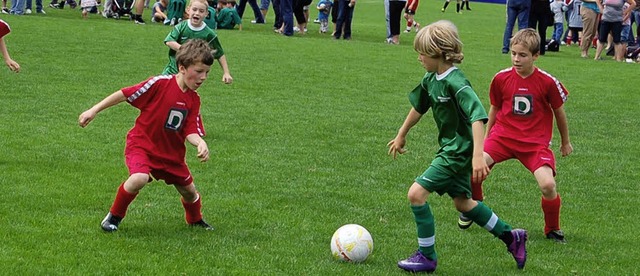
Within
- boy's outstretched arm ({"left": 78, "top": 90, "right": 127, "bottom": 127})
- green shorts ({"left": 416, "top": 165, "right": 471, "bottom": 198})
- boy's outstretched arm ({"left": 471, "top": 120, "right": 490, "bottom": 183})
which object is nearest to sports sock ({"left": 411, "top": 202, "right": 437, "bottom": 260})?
green shorts ({"left": 416, "top": 165, "right": 471, "bottom": 198})

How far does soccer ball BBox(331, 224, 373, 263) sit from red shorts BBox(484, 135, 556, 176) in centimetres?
157

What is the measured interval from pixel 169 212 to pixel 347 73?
33.1 ft

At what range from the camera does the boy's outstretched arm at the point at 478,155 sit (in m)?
5.62

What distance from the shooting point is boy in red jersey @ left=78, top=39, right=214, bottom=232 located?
21.2ft

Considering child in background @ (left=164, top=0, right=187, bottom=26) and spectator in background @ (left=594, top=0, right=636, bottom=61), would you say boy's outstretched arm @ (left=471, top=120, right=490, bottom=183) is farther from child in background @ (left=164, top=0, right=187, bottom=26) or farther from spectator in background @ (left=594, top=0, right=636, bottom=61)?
child in background @ (left=164, top=0, right=187, bottom=26)

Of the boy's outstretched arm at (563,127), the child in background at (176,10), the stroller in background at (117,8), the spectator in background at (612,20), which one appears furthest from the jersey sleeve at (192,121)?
the stroller in background at (117,8)

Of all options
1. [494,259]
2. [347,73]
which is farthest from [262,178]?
[347,73]

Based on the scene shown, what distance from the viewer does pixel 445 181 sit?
6.04 m

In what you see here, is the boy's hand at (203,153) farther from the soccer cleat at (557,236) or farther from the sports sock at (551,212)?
the soccer cleat at (557,236)

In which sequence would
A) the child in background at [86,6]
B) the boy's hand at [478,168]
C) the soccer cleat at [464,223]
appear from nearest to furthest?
the boy's hand at [478,168], the soccer cleat at [464,223], the child in background at [86,6]

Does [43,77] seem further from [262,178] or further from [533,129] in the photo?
[533,129]

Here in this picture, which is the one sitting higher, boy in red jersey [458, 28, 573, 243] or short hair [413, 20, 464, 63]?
short hair [413, 20, 464, 63]

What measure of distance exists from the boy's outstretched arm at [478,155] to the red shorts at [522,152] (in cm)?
151

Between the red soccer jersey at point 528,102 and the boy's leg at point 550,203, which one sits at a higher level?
the red soccer jersey at point 528,102
